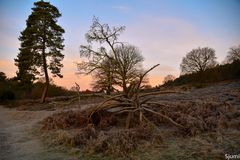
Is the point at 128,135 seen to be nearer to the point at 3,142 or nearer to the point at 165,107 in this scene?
the point at 165,107

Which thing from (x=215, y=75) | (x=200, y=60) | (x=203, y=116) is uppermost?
(x=200, y=60)

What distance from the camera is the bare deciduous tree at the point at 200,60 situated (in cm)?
2602

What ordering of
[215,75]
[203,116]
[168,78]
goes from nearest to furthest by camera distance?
[203,116]
[215,75]
[168,78]

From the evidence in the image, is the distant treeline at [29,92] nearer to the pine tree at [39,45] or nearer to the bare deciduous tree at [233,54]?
the pine tree at [39,45]

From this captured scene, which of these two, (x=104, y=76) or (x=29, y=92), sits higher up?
(x=104, y=76)

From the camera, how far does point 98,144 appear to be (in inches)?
143

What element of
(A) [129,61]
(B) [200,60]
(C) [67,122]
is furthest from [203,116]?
(B) [200,60]

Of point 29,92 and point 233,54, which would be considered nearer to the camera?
point 29,92

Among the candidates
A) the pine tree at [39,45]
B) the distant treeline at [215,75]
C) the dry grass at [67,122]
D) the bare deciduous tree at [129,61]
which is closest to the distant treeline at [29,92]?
the pine tree at [39,45]

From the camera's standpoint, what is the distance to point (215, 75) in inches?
939

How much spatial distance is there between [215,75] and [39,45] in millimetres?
19179

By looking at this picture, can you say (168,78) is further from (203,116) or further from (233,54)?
(203,116)

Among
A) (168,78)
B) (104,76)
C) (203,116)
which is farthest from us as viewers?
(168,78)

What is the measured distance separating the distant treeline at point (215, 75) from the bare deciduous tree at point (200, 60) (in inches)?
Result: 29.7
